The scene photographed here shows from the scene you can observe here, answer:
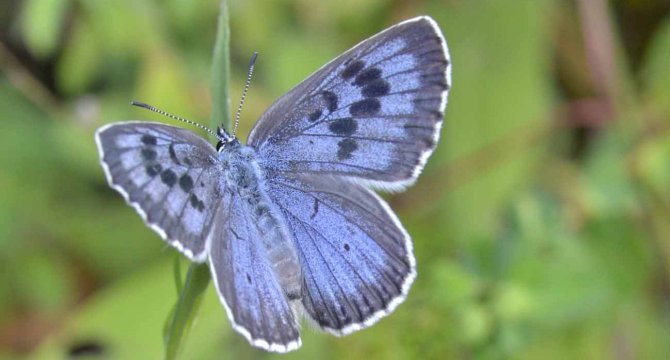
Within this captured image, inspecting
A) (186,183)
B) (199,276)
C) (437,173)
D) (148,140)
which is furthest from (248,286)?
(437,173)

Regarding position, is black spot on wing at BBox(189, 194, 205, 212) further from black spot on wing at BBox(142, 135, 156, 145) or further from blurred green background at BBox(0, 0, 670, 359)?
blurred green background at BBox(0, 0, 670, 359)

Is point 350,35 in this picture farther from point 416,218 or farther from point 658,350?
point 658,350

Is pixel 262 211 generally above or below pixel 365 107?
below

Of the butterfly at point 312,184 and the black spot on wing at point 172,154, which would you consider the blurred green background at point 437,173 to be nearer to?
the butterfly at point 312,184

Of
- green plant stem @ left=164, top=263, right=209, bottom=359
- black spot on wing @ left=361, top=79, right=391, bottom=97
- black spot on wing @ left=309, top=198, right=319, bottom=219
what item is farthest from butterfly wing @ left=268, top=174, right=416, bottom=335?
green plant stem @ left=164, top=263, right=209, bottom=359

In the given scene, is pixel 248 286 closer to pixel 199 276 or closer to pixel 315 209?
pixel 199 276
